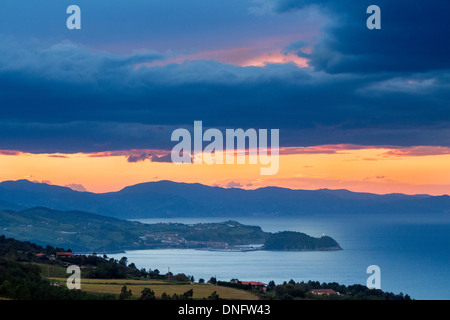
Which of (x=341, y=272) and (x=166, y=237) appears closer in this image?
(x=341, y=272)

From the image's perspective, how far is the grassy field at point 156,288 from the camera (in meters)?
Answer: 39.2

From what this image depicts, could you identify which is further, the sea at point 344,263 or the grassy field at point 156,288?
the sea at point 344,263

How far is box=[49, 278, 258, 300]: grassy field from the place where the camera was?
3919 centimetres

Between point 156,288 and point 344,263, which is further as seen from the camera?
point 344,263

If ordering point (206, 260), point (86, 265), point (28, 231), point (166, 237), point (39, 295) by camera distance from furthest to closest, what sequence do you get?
1. point (166, 237)
2. point (28, 231)
3. point (206, 260)
4. point (86, 265)
5. point (39, 295)

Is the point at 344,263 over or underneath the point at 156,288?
underneath

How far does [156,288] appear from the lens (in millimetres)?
43406

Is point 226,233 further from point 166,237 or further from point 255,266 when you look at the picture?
point 255,266

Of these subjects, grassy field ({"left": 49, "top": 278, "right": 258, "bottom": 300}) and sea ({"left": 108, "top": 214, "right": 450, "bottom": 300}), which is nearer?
grassy field ({"left": 49, "top": 278, "right": 258, "bottom": 300})

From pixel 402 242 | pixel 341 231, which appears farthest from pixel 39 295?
pixel 341 231
